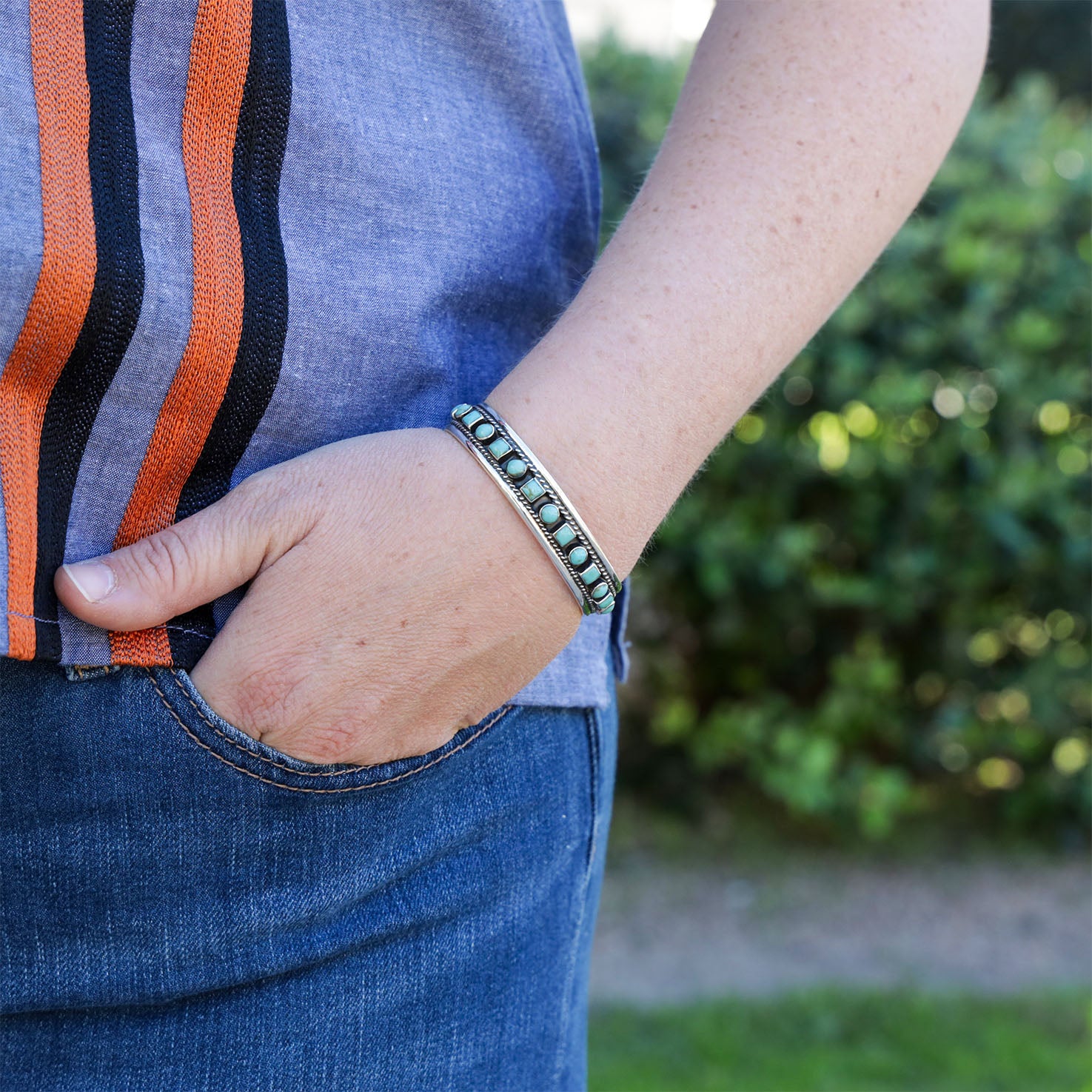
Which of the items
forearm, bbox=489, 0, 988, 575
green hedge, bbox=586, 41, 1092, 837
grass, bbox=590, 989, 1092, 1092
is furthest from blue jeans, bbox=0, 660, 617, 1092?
green hedge, bbox=586, 41, 1092, 837

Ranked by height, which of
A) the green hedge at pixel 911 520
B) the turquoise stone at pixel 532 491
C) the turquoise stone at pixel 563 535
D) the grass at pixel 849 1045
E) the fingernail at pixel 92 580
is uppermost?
the green hedge at pixel 911 520

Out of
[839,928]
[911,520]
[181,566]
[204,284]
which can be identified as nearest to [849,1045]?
[839,928]

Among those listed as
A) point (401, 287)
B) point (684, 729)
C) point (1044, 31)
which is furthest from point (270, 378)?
point (1044, 31)

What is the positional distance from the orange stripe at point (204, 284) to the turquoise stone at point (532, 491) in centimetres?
24

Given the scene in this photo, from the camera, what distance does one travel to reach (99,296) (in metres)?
0.79

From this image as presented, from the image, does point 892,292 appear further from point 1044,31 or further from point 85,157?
point 1044,31

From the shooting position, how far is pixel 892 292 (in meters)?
3.77

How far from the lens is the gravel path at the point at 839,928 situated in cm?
375

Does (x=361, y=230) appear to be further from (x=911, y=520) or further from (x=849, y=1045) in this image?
(x=911, y=520)

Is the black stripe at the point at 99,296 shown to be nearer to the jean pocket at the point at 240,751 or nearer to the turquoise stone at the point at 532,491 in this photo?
the jean pocket at the point at 240,751

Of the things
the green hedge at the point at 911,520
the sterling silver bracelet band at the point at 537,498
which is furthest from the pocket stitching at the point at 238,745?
the green hedge at the point at 911,520

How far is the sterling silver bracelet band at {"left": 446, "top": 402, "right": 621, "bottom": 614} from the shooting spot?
882mm

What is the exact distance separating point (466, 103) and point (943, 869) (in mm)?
4142

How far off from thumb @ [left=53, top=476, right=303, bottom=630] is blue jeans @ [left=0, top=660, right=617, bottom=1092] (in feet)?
0.19
